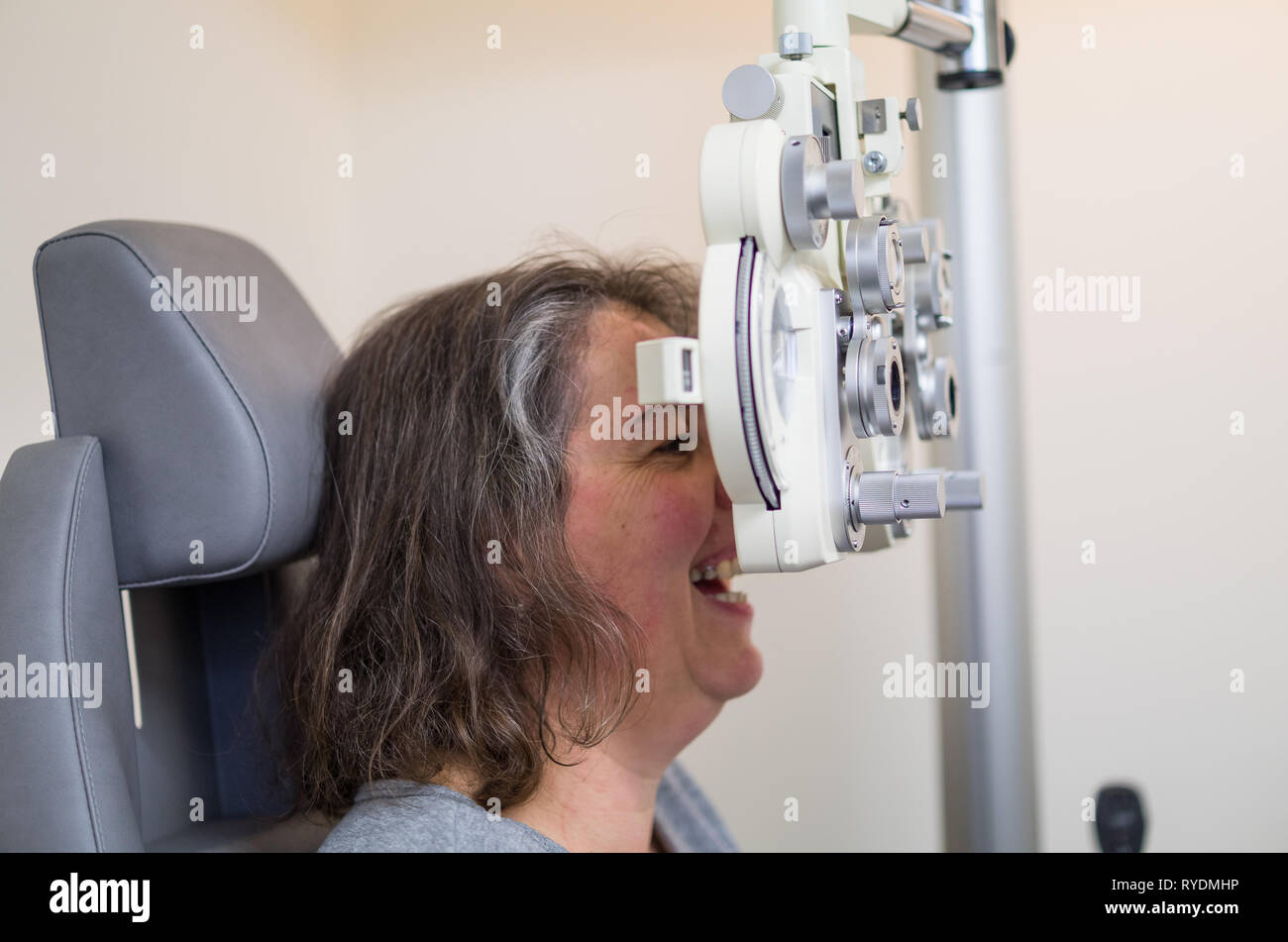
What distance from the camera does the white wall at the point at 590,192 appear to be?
76.9 inches

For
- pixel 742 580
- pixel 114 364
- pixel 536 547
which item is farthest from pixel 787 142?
pixel 742 580

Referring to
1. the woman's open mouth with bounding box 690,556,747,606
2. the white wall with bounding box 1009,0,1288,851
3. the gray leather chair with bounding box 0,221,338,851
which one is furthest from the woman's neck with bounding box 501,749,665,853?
the white wall with bounding box 1009,0,1288,851

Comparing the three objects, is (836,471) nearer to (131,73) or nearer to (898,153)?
(898,153)

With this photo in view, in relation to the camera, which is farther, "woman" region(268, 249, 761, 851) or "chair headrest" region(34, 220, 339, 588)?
"woman" region(268, 249, 761, 851)

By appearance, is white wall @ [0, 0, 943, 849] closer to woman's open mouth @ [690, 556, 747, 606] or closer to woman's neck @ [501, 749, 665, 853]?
woman's open mouth @ [690, 556, 747, 606]

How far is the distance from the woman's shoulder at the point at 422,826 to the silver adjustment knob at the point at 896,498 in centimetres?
42

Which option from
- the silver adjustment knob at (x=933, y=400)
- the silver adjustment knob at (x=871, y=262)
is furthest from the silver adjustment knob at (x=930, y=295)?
the silver adjustment knob at (x=871, y=262)

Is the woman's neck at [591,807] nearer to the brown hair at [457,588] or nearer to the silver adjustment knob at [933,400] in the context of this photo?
the brown hair at [457,588]

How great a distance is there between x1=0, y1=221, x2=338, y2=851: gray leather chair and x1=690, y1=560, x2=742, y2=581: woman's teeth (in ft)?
1.29

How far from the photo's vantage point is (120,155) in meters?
1.41

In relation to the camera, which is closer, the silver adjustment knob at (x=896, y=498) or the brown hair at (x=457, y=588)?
the silver adjustment knob at (x=896, y=498)

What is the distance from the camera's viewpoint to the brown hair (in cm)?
104

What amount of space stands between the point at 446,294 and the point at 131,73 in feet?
1.92

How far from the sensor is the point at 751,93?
755 mm
